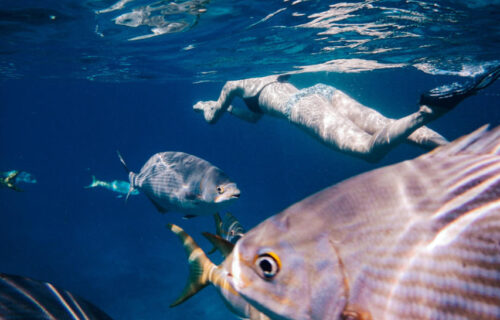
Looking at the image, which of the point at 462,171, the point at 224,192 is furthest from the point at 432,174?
the point at 224,192

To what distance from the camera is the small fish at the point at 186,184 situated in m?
4.16

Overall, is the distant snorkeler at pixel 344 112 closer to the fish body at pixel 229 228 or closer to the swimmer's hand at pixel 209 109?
the swimmer's hand at pixel 209 109

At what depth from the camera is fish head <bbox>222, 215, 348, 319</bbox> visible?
1.12 m

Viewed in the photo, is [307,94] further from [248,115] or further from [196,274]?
[196,274]

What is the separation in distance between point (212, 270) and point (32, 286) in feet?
5.19

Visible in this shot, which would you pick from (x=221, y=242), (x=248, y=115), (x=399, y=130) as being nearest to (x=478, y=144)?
(x=221, y=242)

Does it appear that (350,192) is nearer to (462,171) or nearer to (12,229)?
(462,171)

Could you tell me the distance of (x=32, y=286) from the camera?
242cm

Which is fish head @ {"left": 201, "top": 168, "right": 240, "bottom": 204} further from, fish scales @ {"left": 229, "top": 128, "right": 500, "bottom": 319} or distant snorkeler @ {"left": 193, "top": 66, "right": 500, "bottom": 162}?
fish scales @ {"left": 229, "top": 128, "right": 500, "bottom": 319}

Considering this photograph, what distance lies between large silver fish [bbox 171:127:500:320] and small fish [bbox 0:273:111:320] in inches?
70.1

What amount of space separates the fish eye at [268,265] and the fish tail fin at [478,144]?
1.00m

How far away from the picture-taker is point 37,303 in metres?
2.22

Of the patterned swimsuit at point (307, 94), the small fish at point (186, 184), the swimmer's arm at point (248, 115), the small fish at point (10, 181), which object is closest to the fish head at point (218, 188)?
the small fish at point (186, 184)

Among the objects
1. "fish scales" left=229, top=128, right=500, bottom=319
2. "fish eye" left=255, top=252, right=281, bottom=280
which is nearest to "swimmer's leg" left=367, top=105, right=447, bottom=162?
"fish scales" left=229, top=128, right=500, bottom=319
